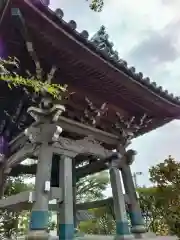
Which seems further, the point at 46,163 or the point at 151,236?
the point at 151,236

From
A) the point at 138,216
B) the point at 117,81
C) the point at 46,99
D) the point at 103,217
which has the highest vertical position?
the point at 117,81

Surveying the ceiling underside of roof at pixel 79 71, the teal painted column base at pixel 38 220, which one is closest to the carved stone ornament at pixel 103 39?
the ceiling underside of roof at pixel 79 71

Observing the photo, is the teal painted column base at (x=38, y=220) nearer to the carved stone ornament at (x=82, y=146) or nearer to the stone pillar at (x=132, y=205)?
the carved stone ornament at (x=82, y=146)

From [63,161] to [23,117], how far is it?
1442mm

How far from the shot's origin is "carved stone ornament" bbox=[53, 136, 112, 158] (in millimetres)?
4406

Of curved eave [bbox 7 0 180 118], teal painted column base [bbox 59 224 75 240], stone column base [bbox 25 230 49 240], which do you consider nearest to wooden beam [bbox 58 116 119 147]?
curved eave [bbox 7 0 180 118]

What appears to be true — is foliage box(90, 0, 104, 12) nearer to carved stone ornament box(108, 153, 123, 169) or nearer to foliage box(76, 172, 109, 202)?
carved stone ornament box(108, 153, 123, 169)

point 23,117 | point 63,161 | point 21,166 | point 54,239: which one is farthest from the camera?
point 21,166

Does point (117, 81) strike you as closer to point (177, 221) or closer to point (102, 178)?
point (177, 221)

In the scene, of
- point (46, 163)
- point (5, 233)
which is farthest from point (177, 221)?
point (5, 233)

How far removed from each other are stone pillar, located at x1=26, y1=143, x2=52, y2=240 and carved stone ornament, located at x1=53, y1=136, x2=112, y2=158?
0.46 metres

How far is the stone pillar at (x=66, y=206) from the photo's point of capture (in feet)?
12.4

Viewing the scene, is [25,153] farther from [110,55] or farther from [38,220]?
[110,55]

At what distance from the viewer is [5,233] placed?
8281 millimetres
